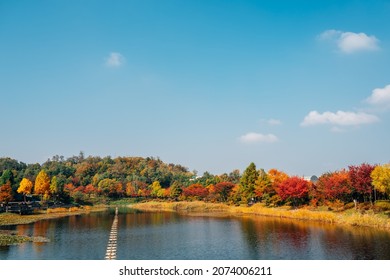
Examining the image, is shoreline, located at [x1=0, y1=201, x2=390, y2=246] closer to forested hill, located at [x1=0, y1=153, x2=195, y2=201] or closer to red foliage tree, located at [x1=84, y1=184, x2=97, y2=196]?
red foliage tree, located at [x1=84, y1=184, x2=97, y2=196]

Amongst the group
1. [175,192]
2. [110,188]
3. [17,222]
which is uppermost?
[110,188]

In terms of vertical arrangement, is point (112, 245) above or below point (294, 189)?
below

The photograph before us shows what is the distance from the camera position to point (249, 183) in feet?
197

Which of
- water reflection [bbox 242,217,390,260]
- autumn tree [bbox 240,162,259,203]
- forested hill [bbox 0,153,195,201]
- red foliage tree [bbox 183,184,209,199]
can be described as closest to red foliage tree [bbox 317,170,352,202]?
water reflection [bbox 242,217,390,260]

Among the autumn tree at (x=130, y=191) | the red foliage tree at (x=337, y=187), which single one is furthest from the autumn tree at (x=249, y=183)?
the autumn tree at (x=130, y=191)

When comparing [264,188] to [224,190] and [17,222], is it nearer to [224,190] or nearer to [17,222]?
[224,190]

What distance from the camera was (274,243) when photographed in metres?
27.4

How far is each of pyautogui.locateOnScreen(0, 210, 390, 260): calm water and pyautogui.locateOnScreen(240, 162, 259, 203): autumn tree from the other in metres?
22.0

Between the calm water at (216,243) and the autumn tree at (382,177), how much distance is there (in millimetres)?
7056

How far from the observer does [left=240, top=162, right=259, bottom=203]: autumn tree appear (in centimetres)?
5966

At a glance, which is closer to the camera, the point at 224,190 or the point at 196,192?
the point at 224,190

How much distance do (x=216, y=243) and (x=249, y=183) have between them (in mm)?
32985

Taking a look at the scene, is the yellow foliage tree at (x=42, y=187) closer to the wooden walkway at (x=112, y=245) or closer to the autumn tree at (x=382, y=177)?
the wooden walkway at (x=112, y=245)

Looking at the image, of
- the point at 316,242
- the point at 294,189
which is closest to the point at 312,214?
the point at 294,189
